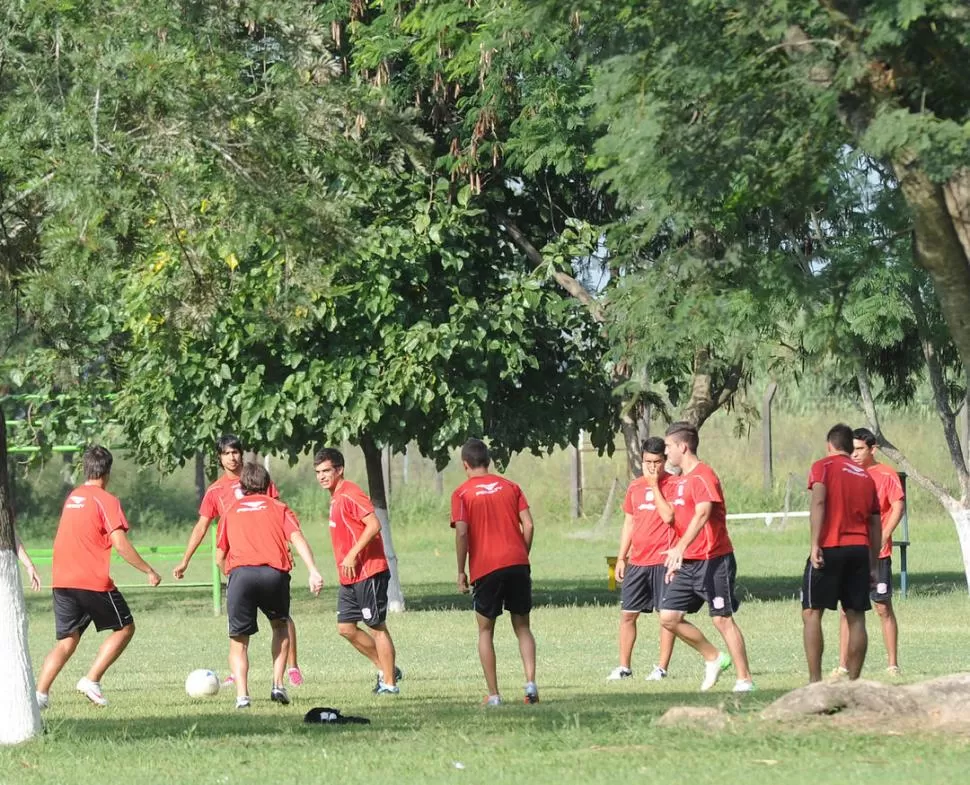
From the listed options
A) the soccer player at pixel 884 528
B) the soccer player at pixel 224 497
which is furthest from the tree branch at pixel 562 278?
the soccer player at pixel 224 497

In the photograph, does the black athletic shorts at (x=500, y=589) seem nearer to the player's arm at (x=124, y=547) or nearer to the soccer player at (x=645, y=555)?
the soccer player at (x=645, y=555)

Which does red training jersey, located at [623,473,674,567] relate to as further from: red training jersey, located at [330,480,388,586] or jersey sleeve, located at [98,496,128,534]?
jersey sleeve, located at [98,496,128,534]

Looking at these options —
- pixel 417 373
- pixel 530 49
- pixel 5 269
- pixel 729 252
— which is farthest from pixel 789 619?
pixel 5 269

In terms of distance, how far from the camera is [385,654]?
12875 mm

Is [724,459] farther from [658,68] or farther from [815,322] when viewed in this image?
[658,68]

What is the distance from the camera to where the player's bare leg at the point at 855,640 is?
12.0 meters

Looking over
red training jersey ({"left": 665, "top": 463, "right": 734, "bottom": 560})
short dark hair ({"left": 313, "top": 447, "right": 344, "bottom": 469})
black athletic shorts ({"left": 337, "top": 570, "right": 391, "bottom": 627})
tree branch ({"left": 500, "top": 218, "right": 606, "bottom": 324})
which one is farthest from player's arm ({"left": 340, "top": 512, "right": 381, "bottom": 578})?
tree branch ({"left": 500, "top": 218, "right": 606, "bottom": 324})

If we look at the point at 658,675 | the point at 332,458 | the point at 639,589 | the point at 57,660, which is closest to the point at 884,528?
the point at 639,589

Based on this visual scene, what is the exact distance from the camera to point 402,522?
4856 cm

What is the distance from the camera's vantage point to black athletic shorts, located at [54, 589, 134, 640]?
1231 cm

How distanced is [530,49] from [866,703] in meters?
10.2

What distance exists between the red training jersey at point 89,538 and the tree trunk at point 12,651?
1936 mm

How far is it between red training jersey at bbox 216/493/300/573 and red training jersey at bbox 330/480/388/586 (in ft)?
1.86

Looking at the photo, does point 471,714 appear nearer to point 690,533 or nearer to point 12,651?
point 690,533
